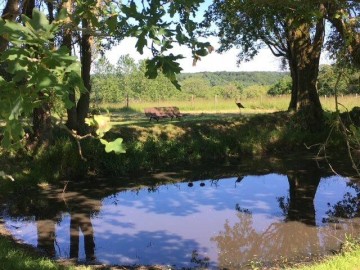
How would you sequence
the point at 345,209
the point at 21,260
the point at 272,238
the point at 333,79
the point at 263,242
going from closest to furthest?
1. the point at 21,260
2. the point at 263,242
3. the point at 272,238
4. the point at 333,79
5. the point at 345,209

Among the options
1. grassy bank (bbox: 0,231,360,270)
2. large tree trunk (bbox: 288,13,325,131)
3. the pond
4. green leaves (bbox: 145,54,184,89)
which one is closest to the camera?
green leaves (bbox: 145,54,184,89)

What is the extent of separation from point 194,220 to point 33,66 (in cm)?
736

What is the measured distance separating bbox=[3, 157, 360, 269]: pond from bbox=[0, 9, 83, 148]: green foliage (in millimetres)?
5201

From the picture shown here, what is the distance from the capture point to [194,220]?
8891mm

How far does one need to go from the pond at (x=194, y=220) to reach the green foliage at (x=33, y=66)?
520cm

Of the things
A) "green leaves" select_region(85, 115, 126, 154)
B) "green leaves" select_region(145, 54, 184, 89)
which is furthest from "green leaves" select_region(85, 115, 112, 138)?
"green leaves" select_region(145, 54, 184, 89)

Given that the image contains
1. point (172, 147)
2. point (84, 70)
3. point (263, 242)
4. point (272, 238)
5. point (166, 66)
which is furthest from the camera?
point (172, 147)

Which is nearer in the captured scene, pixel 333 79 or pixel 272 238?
pixel 272 238

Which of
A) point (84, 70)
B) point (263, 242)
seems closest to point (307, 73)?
point (84, 70)

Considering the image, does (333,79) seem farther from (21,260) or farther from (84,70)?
(84,70)

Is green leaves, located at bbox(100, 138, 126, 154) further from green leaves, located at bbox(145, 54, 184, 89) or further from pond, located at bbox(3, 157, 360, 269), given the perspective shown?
pond, located at bbox(3, 157, 360, 269)

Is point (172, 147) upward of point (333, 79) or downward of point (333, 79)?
downward

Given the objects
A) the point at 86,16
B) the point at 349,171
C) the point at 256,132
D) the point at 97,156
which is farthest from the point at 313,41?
the point at 86,16

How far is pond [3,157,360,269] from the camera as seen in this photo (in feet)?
23.7
